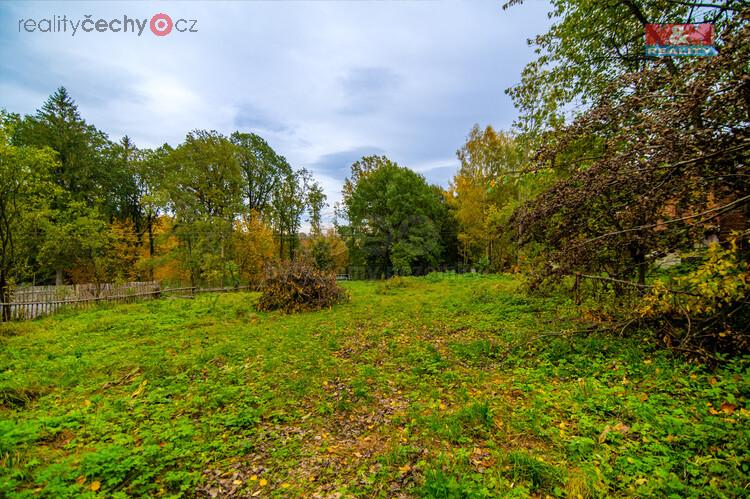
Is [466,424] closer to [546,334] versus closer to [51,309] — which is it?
[546,334]

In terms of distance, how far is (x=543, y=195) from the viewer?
471 centimetres

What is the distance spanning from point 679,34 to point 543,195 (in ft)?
15.9

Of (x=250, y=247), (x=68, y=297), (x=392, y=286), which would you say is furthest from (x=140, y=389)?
(x=250, y=247)

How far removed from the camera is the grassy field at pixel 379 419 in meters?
2.30

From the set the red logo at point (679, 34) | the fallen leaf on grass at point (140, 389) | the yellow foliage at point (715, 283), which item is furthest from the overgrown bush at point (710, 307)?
the fallen leaf on grass at point (140, 389)

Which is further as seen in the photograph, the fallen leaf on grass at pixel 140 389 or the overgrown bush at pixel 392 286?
the overgrown bush at pixel 392 286

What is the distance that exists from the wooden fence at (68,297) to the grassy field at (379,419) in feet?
18.6

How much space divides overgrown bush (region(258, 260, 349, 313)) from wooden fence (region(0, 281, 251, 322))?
663 cm

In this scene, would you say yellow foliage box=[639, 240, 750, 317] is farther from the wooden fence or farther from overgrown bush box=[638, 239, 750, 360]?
the wooden fence

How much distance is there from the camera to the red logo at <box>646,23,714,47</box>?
5562mm

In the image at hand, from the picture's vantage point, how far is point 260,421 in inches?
133

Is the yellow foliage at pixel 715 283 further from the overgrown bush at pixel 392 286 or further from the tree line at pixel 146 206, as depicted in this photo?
the tree line at pixel 146 206

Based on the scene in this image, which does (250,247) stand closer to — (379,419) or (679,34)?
(379,419)

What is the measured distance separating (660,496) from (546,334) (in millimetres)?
3117
